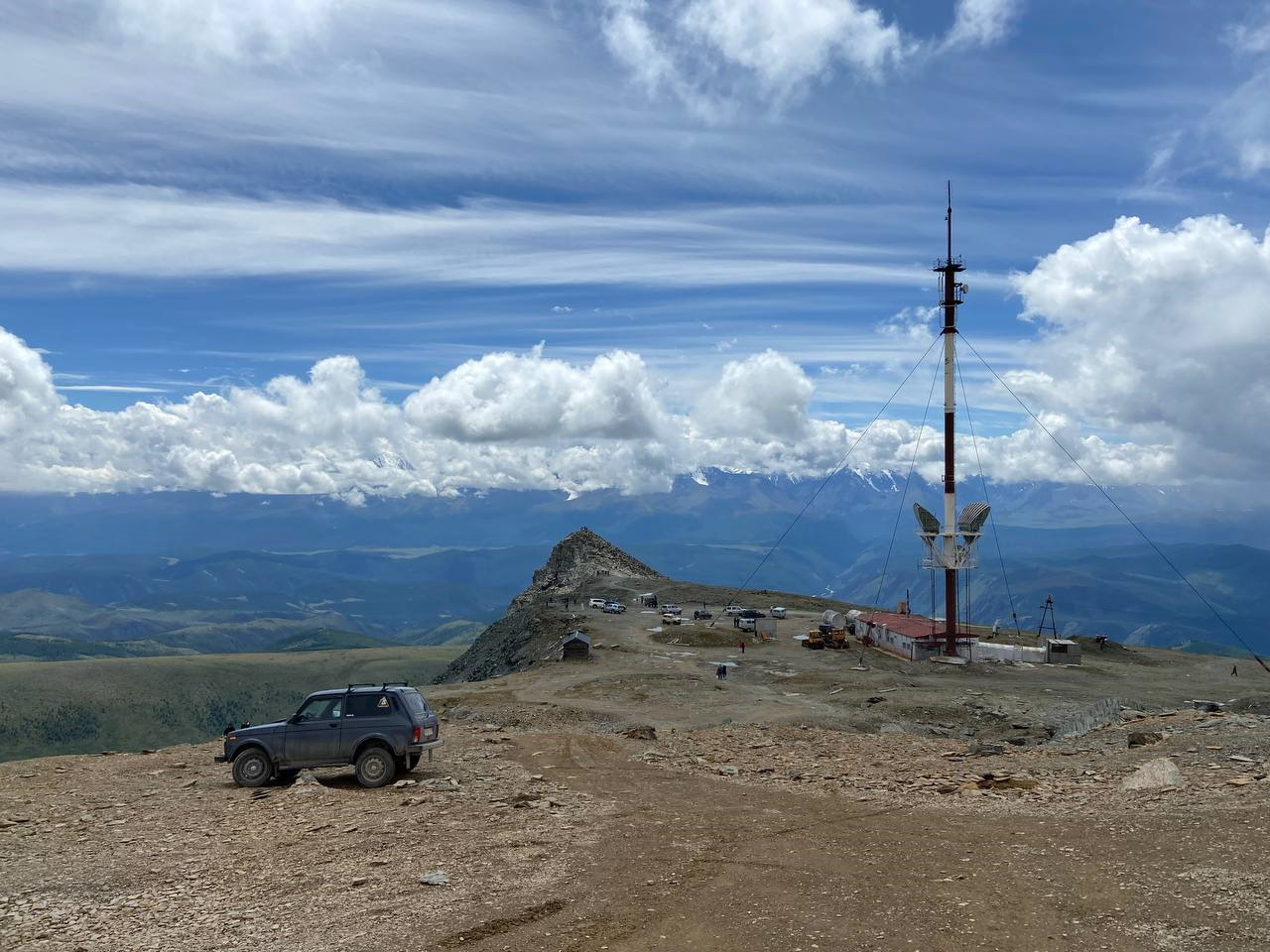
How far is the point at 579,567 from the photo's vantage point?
128500 millimetres

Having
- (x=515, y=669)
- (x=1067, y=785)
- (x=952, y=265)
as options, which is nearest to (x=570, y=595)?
(x=515, y=669)

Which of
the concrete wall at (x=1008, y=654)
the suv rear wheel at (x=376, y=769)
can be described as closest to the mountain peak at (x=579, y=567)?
the concrete wall at (x=1008, y=654)

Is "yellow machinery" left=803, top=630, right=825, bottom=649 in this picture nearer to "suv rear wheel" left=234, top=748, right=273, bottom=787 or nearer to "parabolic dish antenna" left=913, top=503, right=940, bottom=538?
"parabolic dish antenna" left=913, top=503, right=940, bottom=538

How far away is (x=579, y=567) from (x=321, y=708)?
107 m

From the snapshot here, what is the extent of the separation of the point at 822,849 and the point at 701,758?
11.3 metres

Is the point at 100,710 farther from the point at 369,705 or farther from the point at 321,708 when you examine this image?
the point at 369,705

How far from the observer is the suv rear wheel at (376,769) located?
20.7 meters

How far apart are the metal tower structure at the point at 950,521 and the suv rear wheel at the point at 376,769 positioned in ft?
170

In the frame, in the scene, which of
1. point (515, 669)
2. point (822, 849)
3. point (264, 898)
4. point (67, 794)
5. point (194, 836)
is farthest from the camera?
point (515, 669)

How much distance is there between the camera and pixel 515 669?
241 ft

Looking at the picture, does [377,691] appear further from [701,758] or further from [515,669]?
[515,669]

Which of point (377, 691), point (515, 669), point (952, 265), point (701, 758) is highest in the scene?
point (952, 265)

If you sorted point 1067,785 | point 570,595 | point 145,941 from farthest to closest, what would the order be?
point 570,595, point 1067,785, point 145,941

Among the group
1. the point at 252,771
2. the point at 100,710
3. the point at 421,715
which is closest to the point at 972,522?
the point at 421,715
